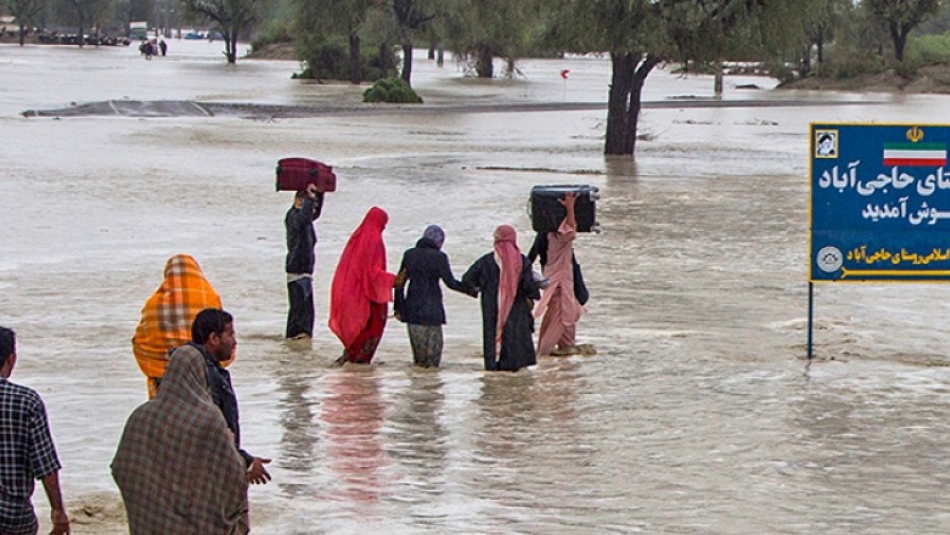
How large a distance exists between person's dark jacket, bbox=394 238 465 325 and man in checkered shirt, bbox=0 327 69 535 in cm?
615

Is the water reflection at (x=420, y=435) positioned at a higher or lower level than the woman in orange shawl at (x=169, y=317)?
lower

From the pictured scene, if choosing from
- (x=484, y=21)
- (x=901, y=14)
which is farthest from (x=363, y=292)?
(x=901, y=14)

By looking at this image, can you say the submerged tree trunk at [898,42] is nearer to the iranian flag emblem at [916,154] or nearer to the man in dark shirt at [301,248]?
the iranian flag emblem at [916,154]

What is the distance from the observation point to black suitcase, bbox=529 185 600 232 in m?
12.7

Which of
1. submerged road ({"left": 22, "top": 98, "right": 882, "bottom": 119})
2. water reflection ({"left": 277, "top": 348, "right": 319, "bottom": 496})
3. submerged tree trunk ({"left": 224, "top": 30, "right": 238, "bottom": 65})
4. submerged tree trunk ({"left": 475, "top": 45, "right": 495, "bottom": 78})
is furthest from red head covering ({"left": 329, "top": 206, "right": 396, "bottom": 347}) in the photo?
submerged tree trunk ({"left": 224, "top": 30, "right": 238, "bottom": 65})

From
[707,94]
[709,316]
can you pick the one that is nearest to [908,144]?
[709,316]

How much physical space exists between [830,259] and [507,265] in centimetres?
259

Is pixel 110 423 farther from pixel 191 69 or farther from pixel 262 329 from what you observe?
pixel 191 69

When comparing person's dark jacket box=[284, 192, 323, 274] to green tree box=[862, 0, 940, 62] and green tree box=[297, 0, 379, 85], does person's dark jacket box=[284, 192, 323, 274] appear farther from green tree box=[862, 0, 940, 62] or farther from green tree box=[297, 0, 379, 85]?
green tree box=[862, 0, 940, 62]

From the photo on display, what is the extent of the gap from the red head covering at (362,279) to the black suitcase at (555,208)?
1127mm

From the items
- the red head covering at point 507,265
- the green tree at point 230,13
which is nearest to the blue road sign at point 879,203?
the red head covering at point 507,265

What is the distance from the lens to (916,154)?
42.4 feet

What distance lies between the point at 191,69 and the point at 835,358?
76.8 meters

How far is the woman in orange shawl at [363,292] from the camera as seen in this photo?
12.6 meters
